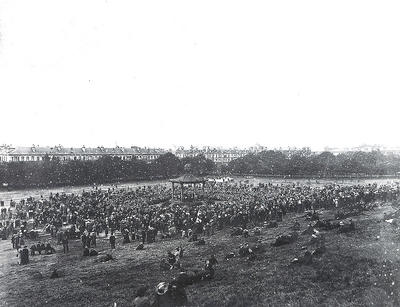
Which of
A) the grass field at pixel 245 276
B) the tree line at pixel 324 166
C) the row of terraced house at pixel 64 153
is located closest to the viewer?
the grass field at pixel 245 276

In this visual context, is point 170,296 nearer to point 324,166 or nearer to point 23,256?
point 23,256

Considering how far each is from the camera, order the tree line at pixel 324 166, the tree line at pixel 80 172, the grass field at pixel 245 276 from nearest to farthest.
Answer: the grass field at pixel 245 276, the tree line at pixel 80 172, the tree line at pixel 324 166

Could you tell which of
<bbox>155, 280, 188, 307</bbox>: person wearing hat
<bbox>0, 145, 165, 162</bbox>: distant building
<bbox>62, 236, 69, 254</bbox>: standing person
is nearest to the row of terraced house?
<bbox>0, 145, 165, 162</bbox>: distant building

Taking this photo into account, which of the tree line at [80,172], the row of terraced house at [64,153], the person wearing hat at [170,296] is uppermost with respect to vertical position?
the row of terraced house at [64,153]

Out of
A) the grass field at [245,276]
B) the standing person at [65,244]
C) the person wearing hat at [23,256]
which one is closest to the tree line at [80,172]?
the standing person at [65,244]

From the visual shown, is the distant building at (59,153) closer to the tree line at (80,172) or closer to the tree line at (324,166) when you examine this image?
the tree line at (80,172)

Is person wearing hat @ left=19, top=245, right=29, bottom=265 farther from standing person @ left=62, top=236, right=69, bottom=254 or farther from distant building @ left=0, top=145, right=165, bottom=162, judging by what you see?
distant building @ left=0, top=145, right=165, bottom=162
